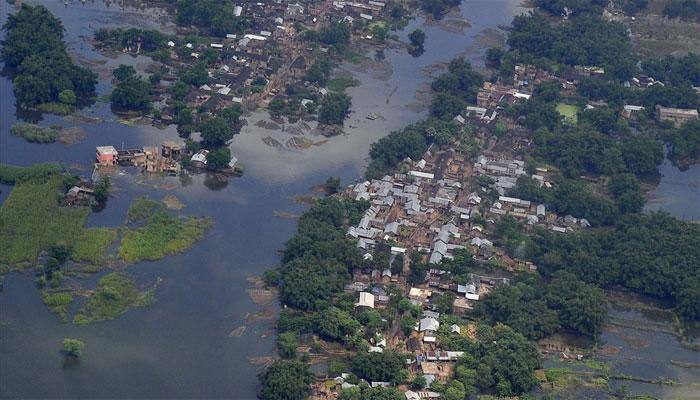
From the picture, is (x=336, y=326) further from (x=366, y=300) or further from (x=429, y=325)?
(x=429, y=325)

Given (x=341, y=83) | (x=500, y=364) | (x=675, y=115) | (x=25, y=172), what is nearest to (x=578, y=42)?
(x=675, y=115)

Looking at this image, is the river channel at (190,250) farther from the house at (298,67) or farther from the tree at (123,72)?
the house at (298,67)

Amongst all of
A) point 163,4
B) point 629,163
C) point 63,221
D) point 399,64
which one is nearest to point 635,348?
point 629,163

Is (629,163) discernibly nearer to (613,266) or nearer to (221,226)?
(613,266)

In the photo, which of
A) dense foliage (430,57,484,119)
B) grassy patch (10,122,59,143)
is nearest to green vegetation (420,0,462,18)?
dense foliage (430,57,484,119)

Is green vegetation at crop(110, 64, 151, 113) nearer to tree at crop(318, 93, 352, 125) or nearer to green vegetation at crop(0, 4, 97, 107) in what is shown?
green vegetation at crop(0, 4, 97, 107)

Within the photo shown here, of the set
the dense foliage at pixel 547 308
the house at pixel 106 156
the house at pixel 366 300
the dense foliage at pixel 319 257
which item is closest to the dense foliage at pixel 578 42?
the dense foliage at pixel 319 257

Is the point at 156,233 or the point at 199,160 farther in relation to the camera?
the point at 199,160
